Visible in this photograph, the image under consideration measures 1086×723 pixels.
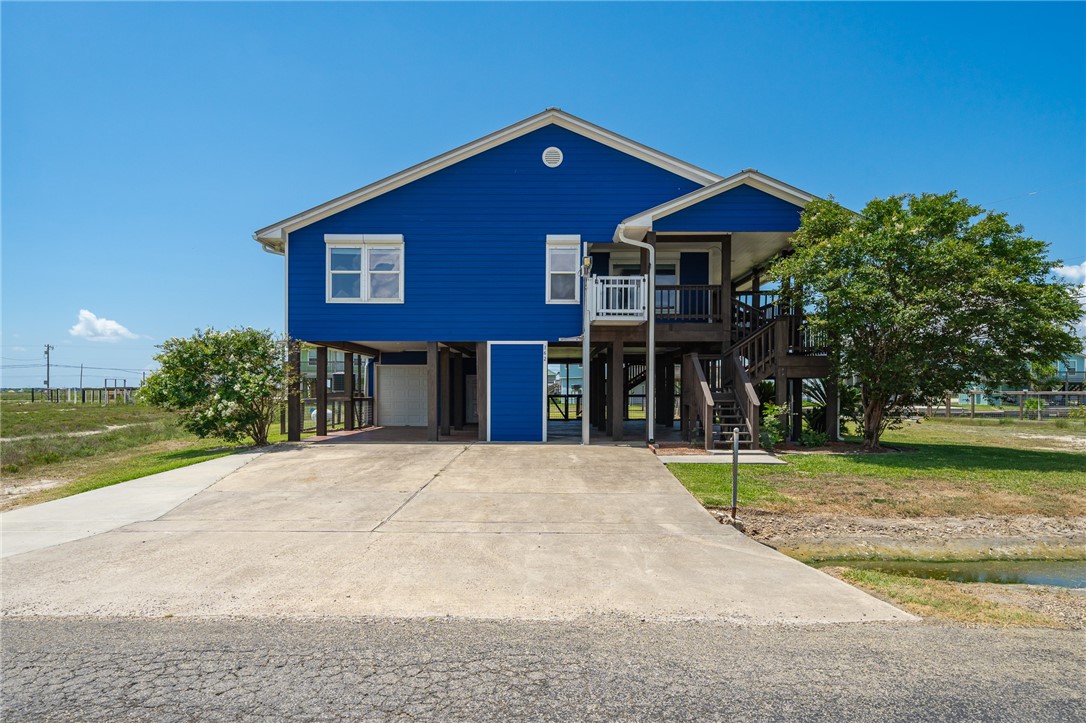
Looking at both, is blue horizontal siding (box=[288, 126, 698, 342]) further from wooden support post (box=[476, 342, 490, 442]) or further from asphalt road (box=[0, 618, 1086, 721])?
asphalt road (box=[0, 618, 1086, 721])

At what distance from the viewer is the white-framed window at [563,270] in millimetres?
14320

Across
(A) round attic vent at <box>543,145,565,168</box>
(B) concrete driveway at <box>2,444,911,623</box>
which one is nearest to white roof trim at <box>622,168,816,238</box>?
(A) round attic vent at <box>543,145,565,168</box>

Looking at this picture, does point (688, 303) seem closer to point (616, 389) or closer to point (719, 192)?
point (719, 192)

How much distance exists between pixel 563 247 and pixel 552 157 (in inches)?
88.5

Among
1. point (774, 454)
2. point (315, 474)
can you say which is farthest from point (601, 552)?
point (774, 454)

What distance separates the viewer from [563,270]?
14359 millimetres

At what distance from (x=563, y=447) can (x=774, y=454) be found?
4.48 metres

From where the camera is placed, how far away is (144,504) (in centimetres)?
788

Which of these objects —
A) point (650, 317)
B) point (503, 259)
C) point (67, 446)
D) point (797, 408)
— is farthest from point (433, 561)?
point (67, 446)

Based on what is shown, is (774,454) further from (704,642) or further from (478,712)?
(478,712)

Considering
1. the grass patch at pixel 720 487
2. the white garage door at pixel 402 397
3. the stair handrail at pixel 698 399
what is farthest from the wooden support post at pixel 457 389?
the grass patch at pixel 720 487

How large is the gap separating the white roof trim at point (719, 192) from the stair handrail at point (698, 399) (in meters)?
3.28

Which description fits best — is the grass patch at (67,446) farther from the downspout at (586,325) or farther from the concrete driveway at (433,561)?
the downspout at (586,325)

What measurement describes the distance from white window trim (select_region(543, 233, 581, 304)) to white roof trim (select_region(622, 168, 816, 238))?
146 centimetres
